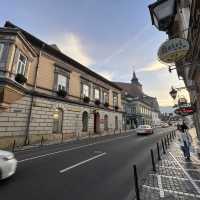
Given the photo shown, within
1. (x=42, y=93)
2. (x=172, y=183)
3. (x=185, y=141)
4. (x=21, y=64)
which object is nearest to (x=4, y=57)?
(x=21, y=64)

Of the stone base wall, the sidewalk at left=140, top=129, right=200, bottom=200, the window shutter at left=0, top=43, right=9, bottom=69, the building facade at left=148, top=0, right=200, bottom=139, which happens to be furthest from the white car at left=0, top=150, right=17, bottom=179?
the stone base wall

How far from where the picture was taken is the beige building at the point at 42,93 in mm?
12328

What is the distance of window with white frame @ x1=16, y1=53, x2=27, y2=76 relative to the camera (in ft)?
45.3

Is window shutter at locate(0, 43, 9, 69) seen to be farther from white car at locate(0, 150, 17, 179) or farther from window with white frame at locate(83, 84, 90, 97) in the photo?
window with white frame at locate(83, 84, 90, 97)

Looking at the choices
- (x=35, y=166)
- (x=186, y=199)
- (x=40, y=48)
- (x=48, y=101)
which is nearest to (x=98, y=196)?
(x=186, y=199)

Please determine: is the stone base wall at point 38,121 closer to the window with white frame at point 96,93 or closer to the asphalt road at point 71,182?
the window with white frame at point 96,93

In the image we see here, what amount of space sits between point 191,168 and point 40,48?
18648mm

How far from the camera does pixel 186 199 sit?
387cm

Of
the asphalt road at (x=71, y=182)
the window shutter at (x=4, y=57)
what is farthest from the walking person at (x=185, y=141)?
the window shutter at (x=4, y=57)

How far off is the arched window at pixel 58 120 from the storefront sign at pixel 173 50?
1648 centimetres

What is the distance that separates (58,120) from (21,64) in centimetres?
836

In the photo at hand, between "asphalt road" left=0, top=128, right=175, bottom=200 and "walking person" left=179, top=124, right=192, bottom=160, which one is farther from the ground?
"walking person" left=179, top=124, right=192, bottom=160

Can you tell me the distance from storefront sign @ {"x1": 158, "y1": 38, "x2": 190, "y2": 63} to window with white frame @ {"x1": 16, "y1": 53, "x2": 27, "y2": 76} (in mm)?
13034

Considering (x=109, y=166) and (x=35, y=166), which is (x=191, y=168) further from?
(x=35, y=166)
